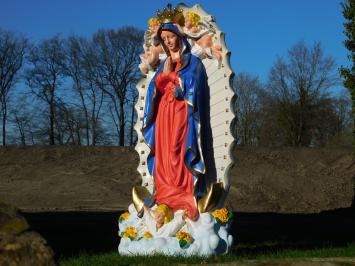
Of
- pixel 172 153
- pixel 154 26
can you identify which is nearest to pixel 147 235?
pixel 172 153

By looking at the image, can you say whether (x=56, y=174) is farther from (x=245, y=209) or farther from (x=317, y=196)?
(x=317, y=196)

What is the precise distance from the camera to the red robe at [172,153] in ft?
33.4

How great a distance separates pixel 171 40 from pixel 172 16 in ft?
1.55

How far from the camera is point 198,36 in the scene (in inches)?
419

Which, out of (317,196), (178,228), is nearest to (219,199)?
(178,228)

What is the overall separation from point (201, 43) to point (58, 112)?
33.5 metres

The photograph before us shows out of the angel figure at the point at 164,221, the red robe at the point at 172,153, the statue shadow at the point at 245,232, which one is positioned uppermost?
the red robe at the point at 172,153

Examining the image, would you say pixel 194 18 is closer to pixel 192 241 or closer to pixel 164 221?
pixel 164 221

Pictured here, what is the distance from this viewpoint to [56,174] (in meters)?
32.2

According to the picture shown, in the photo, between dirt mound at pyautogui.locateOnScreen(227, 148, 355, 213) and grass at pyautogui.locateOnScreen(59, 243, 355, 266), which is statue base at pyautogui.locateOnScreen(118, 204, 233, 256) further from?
dirt mound at pyautogui.locateOnScreen(227, 148, 355, 213)

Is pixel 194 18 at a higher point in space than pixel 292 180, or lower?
higher

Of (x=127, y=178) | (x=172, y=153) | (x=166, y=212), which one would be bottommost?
(x=166, y=212)

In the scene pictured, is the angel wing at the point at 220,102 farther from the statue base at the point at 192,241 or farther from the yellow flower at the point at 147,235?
the yellow flower at the point at 147,235

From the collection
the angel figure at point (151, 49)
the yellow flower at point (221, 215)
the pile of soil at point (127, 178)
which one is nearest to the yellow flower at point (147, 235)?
the yellow flower at point (221, 215)
